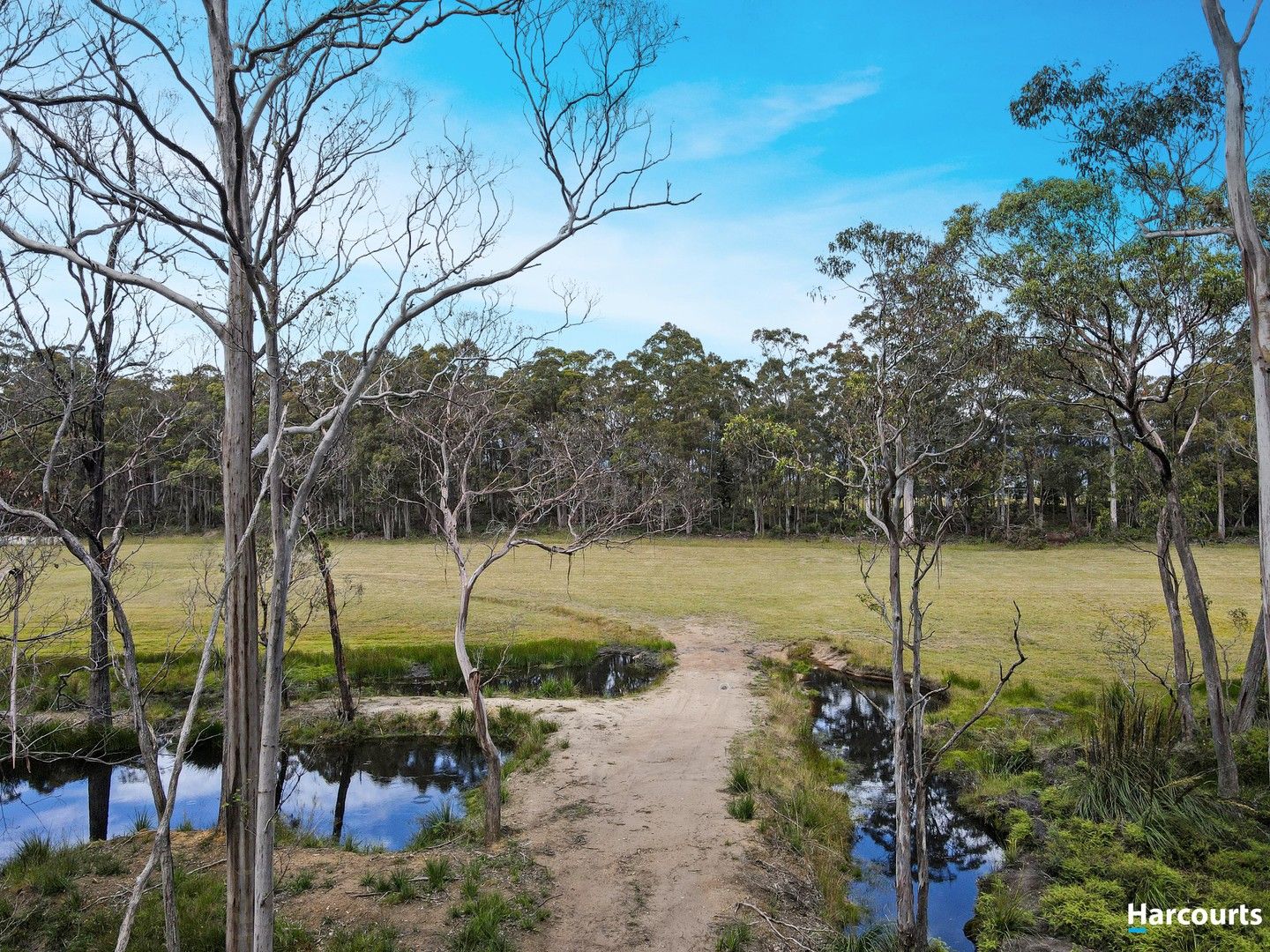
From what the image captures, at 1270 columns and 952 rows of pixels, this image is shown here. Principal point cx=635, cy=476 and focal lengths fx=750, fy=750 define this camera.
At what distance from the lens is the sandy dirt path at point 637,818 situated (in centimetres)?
827

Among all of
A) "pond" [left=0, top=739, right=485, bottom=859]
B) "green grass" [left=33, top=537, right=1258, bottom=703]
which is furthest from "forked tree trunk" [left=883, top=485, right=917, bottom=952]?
"green grass" [left=33, top=537, right=1258, bottom=703]

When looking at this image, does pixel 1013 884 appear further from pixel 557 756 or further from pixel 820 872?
pixel 557 756

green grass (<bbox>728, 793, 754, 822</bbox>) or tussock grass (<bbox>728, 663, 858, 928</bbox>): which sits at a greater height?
green grass (<bbox>728, 793, 754, 822</bbox>)

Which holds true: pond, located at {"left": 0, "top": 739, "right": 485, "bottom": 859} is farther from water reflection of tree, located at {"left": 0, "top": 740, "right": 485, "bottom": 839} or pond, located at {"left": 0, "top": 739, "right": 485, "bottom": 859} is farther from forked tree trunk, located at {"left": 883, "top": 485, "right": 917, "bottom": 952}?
forked tree trunk, located at {"left": 883, "top": 485, "right": 917, "bottom": 952}

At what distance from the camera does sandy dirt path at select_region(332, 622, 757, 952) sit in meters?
8.27

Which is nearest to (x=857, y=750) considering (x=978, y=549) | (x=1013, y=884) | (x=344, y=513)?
(x=1013, y=884)

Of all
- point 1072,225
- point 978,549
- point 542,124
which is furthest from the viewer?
point 978,549

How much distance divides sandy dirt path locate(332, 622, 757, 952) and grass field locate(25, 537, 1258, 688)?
5.46 metres

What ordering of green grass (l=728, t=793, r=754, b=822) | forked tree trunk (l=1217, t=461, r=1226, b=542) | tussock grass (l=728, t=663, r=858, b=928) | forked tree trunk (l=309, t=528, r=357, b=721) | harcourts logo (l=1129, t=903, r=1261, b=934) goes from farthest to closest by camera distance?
forked tree trunk (l=1217, t=461, r=1226, b=542) → forked tree trunk (l=309, t=528, r=357, b=721) → green grass (l=728, t=793, r=754, b=822) → tussock grass (l=728, t=663, r=858, b=928) → harcourts logo (l=1129, t=903, r=1261, b=934)

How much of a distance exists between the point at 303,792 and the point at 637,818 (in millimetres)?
6675

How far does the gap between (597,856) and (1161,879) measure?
653cm

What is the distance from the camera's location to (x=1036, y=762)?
12727 millimetres

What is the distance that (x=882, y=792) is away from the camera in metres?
12.8

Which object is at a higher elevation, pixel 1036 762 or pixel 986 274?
pixel 986 274
